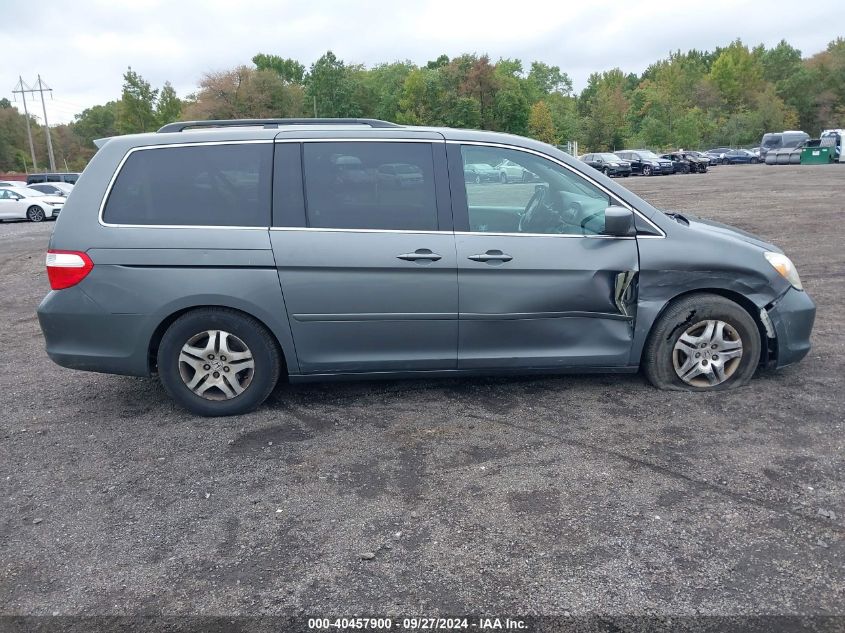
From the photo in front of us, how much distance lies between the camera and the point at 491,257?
4.53 metres

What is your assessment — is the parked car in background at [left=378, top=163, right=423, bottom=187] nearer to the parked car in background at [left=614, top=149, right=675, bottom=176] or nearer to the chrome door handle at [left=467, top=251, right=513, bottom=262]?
the chrome door handle at [left=467, top=251, right=513, bottom=262]

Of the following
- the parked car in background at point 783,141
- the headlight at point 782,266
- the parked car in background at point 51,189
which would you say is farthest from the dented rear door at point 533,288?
the parked car in background at point 783,141

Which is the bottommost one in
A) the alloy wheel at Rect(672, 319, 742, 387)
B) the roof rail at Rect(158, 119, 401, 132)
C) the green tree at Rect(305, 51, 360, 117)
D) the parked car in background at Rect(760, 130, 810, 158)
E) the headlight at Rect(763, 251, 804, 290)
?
the alloy wheel at Rect(672, 319, 742, 387)

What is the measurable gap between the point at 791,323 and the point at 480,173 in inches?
95.8

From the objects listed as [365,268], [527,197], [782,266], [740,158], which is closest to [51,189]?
[365,268]

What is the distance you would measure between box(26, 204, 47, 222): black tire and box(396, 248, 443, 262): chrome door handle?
26.9 metres

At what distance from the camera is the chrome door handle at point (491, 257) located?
14.8 feet

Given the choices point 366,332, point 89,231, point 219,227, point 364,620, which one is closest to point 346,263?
point 366,332

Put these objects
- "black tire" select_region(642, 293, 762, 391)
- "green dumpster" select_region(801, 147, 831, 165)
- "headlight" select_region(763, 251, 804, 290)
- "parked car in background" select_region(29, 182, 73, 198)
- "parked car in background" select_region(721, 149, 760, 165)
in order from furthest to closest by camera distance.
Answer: "parked car in background" select_region(721, 149, 760, 165) → "green dumpster" select_region(801, 147, 831, 165) → "parked car in background" select_region(29, 182, 73, 198) → "headlight" select_region(763, 251, 804, 290) → "black tire" select_region(642, 293, 762, 391)

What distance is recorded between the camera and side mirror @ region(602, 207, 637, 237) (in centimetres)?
454

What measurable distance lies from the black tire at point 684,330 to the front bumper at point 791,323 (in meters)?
0.16

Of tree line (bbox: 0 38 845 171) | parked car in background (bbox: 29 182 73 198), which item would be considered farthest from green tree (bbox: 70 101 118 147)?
parked car in background (bbox: 29 182 73 198)

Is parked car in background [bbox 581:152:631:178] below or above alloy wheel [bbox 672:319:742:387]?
above

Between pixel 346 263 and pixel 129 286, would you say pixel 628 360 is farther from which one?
pixel 129 286
